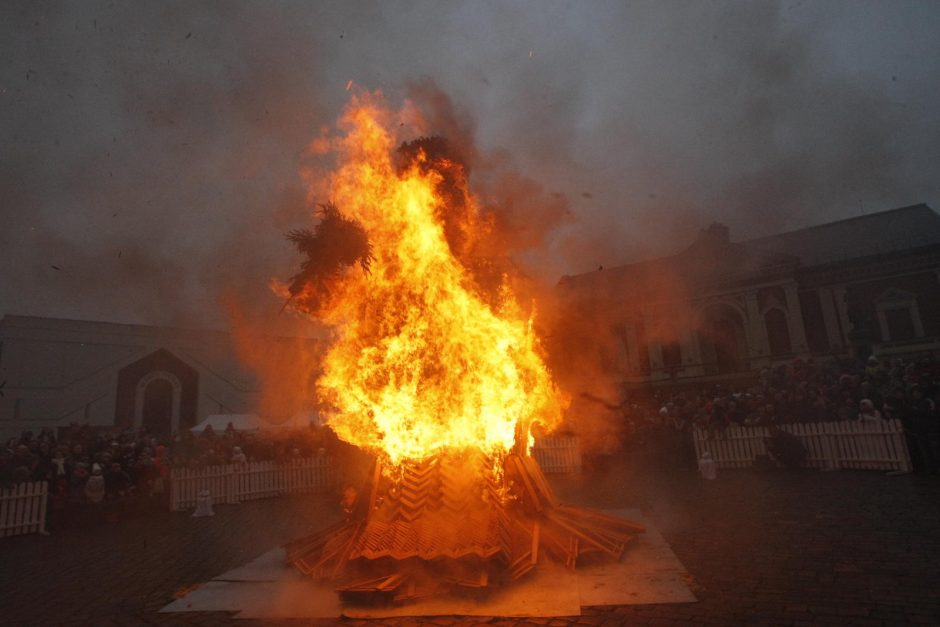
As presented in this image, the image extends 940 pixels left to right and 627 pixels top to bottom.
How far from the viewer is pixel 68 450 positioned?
15734mm

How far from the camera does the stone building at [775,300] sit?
28484mm

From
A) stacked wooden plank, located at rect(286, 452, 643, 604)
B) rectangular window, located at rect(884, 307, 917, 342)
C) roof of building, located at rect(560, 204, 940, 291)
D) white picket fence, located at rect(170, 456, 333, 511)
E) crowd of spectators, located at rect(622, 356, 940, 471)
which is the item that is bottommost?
stacked wooden plank, located at rect(286, 452, 643, 604)

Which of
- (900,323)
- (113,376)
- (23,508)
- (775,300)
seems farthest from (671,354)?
(113,376)

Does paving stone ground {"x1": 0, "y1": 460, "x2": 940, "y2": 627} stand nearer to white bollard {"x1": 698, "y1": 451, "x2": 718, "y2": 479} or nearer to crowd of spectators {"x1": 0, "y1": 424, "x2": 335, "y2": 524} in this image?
white bollard {"x1": 698, "y1": 451, "x2": 718, "y2": 479}

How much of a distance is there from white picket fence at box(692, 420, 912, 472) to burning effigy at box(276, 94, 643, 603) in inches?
314

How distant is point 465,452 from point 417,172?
537 centimetres

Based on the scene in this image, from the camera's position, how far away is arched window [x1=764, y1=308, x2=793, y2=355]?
1225 inches

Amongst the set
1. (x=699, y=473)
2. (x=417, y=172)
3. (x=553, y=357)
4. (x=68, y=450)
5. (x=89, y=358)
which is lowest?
(x=699, y=473)

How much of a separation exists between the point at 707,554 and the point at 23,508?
14775 mm

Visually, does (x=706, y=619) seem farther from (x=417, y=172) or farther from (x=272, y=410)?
(x=272, y=410)

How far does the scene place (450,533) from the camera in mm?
7062

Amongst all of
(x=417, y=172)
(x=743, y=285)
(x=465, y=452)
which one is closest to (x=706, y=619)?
(x=465, y=452)

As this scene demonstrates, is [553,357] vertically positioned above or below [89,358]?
below

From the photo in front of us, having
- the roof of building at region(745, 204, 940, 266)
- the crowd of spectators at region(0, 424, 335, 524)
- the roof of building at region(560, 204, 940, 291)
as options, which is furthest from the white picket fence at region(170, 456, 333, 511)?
the roof of building at region(745, 204, 940, 266)
